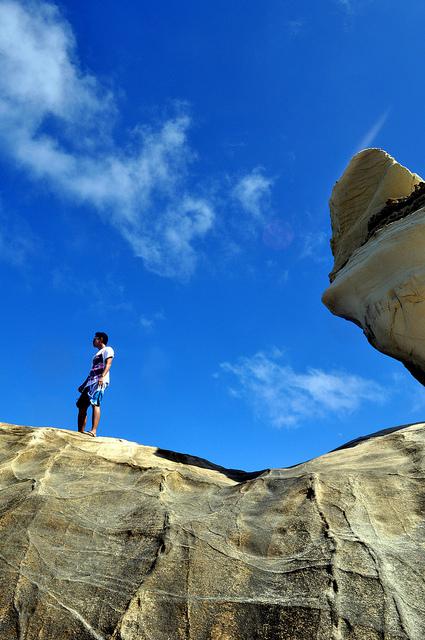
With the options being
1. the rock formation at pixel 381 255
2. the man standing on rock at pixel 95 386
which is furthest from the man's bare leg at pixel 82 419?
the rock formation at pixel 381 255

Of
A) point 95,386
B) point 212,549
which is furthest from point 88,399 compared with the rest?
point 212,549

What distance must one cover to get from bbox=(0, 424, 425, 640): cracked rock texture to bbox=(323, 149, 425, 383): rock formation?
8.49 ft

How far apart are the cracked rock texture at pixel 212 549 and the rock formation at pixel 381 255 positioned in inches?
102

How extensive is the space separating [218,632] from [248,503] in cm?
149

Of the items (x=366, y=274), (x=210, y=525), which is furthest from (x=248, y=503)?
(x=366, y=274)

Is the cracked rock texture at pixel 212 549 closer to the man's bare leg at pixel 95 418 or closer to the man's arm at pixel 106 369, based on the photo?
the man's bare leg at pixel 95 418

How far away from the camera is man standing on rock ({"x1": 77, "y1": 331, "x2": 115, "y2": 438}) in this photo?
741cm

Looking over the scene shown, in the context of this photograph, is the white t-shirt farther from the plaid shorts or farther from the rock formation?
the rock formation

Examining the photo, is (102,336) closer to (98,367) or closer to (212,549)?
(98,367)

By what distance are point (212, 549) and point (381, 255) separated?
5513mm

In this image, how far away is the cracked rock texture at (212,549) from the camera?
3.41 m

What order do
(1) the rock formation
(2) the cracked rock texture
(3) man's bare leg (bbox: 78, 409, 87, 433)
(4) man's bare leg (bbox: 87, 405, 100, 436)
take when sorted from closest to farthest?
(2) the cracked rock texture → (4) man's bare leg (bbox: 87, 405, 100, 436) → (3) man's bare leg (bbox: 78, 409, 87, 433) → (1) the rock formation

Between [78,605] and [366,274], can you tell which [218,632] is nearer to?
[78,605]

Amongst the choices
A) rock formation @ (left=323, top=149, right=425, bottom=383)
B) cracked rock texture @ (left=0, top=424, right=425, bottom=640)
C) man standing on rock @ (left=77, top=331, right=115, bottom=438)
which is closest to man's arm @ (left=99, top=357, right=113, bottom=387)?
man standing on rock @ (left=77, top=331, right=115, bottom=438)
